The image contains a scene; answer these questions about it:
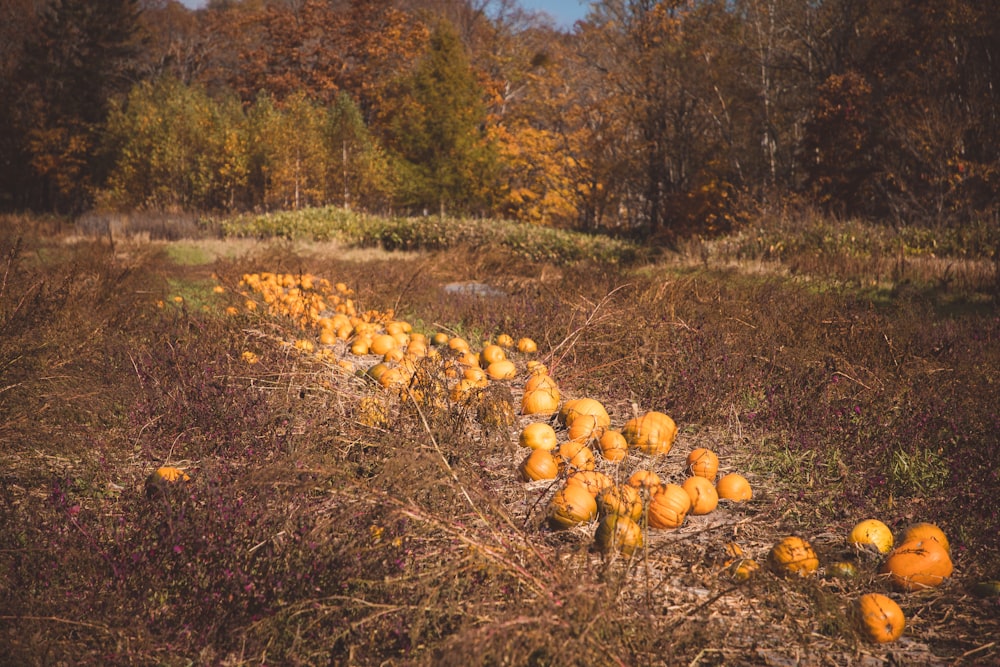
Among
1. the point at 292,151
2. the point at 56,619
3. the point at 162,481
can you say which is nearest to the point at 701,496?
the point at 162,481

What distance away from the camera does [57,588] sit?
80.8 inches

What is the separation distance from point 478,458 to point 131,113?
35.3 meters

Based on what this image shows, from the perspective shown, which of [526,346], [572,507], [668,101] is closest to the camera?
[572,507]

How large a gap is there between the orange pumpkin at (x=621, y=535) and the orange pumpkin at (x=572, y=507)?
0.18 meters

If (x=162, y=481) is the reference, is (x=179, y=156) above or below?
above

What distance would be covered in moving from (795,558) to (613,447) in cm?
113

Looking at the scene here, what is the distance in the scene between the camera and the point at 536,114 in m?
34.7

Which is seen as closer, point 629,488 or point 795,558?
point 795,558

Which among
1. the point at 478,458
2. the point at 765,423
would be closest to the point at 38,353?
the point at 478,458

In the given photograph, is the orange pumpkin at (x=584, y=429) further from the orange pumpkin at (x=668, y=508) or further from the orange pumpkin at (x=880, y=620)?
the orange pumpkin at (x=880, y=620)

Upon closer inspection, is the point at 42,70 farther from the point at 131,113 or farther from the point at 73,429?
the point at 73,429

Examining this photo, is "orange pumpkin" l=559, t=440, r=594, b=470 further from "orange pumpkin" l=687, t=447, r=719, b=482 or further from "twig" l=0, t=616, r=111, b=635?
"twig" l=0, t=616, r=111, b=635

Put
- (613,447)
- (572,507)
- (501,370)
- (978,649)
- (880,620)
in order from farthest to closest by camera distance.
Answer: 1. (501,370)
2. (613,447)
3. (572,507)
4. (880,620)
5. (978,649)

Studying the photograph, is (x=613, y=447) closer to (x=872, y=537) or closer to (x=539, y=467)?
(x=539, y=467)
